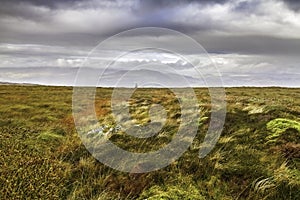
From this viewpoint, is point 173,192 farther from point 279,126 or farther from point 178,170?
point 279,126

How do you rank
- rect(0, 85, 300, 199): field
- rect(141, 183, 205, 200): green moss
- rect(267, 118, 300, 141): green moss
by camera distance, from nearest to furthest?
rect(0, 85, 300, 199): field → rect(141, 183, 205, 200): green moss → rect(267, 118, 300, 141): green moss

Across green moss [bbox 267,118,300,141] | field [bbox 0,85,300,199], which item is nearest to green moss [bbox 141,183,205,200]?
field [bbox 0,85,300,199]

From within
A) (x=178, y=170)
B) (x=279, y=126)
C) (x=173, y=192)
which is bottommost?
(x=173, y=192)

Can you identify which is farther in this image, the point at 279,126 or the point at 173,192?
the point at 279,126

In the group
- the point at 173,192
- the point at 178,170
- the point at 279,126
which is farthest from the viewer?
the point at 279,126

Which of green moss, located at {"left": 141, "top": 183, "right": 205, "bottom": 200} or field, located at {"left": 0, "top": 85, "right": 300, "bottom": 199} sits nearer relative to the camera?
field, located at {"left": 0, "top": 85, "right": 300, "bottom": 199}

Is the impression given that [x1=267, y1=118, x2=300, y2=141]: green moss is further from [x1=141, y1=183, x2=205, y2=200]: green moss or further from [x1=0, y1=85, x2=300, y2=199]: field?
[x1=141, y1=183, x2=205, y2=200]: green moss

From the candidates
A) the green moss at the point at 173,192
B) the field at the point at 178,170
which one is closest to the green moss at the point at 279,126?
the field at the point at 178,170

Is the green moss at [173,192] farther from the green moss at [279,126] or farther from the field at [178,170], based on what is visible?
the green moss at [279,126]

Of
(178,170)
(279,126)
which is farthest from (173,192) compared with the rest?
(279,126)

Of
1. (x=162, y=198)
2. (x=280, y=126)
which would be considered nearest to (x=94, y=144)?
(x=162, y=198)

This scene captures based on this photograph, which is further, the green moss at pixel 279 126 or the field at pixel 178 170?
the green moss at pixel 279 126

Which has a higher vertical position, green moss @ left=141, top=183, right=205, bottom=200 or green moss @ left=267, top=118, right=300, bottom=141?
green moss @ left=267, top=118, right=300, bottom=141

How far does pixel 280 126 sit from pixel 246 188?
12.5 feet
